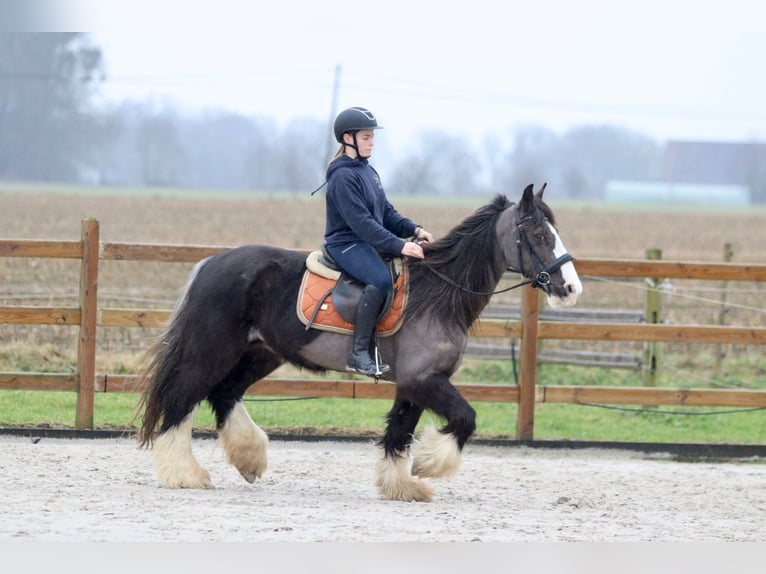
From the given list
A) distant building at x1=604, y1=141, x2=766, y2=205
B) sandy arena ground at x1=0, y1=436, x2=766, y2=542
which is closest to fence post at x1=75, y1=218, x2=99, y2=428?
sandy arena ground at x1=0, y1=436, x2=766, y2=542

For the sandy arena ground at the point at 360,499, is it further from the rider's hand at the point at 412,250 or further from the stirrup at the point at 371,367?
the rider's hand at the point at 412,250

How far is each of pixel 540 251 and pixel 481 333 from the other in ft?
7.61

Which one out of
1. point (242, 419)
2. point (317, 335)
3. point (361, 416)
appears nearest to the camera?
point (317, 335)

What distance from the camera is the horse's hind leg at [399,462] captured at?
6.64m

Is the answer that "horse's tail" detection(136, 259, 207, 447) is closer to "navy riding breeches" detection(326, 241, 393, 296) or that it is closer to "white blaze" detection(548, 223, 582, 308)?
"navy riding breeches" detection(326, 241, 393, 296)

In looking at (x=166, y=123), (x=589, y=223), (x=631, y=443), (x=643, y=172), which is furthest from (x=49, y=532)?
(x=643, y=172)

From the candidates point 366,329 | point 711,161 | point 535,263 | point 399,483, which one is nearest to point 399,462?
point 399,483

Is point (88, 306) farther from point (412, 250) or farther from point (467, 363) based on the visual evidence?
point (467, 363)

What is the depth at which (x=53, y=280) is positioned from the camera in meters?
15.0

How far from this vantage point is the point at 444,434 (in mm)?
6387

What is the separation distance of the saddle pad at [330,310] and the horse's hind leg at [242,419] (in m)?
0.57

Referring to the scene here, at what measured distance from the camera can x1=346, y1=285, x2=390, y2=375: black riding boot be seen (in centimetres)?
651

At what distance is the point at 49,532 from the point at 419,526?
1.80 metres

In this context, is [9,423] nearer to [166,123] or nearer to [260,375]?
[260,375]
